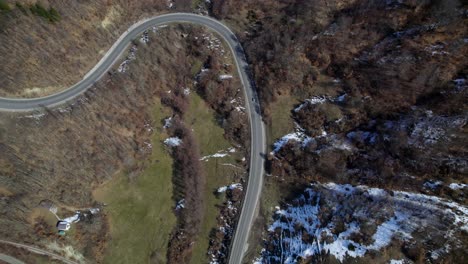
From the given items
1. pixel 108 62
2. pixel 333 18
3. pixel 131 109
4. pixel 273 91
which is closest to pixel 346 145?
pixel 273 91

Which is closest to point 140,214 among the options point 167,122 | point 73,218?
point 73,218

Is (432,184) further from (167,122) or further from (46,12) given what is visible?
(46,12)

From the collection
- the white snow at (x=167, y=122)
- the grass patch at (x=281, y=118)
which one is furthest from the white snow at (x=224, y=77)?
the white snow at (x=167, y=122)

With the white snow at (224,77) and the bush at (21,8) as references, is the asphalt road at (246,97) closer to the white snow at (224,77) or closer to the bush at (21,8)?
the white snow at (224,77)

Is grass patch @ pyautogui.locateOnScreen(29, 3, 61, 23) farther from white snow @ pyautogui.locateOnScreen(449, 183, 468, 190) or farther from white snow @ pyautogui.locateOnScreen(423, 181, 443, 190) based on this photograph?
white snow @ pyautogui.locateOnScreen(449, 183, 468, 190)

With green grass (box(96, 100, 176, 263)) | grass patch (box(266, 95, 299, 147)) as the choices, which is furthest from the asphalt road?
green grass (box(96, 100, 176, 263))

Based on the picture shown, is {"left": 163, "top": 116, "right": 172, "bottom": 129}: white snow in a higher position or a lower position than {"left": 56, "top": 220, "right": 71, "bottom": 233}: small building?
higher

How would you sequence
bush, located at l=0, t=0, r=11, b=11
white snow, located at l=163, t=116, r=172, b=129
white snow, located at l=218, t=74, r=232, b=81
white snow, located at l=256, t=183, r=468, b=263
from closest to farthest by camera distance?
1. white snow, located at l=256, t=183, r=468, b=263
2. bush, located at l=0, t=0, r=11, b=11
3. white snow, located at l=163, t=116, r=172, b=129
4. white snow, located at l=218, t=74, r=232, b=81
